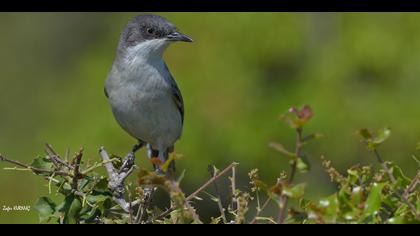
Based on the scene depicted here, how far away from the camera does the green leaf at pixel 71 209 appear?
8.43 feet

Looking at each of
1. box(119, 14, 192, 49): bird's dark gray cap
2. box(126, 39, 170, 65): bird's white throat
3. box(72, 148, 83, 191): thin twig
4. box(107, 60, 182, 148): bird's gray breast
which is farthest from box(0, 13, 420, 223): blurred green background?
box(72, 148, 83, 191): thin twig

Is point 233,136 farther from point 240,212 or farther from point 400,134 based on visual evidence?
point 240,212

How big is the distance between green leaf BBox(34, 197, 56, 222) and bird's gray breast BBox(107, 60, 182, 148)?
3219mm

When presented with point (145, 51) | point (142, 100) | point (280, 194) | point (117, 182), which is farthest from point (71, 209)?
point (145, 51)

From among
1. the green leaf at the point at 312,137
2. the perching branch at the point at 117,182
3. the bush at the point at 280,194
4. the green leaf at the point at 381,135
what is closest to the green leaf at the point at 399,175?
the bush at the point at 280,194

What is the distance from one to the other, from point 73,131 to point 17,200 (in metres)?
1.96

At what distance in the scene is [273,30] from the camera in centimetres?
1496

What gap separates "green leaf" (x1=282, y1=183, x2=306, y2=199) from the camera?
2.13 meters

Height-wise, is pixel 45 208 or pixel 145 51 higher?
pixel 145 51

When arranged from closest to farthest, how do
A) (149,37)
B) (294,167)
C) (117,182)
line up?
(294,167) < (117,182) < (149,37)

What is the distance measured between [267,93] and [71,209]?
11.9 meters

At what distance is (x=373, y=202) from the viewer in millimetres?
2207

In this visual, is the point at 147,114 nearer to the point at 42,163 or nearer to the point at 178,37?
the point at 178,37
